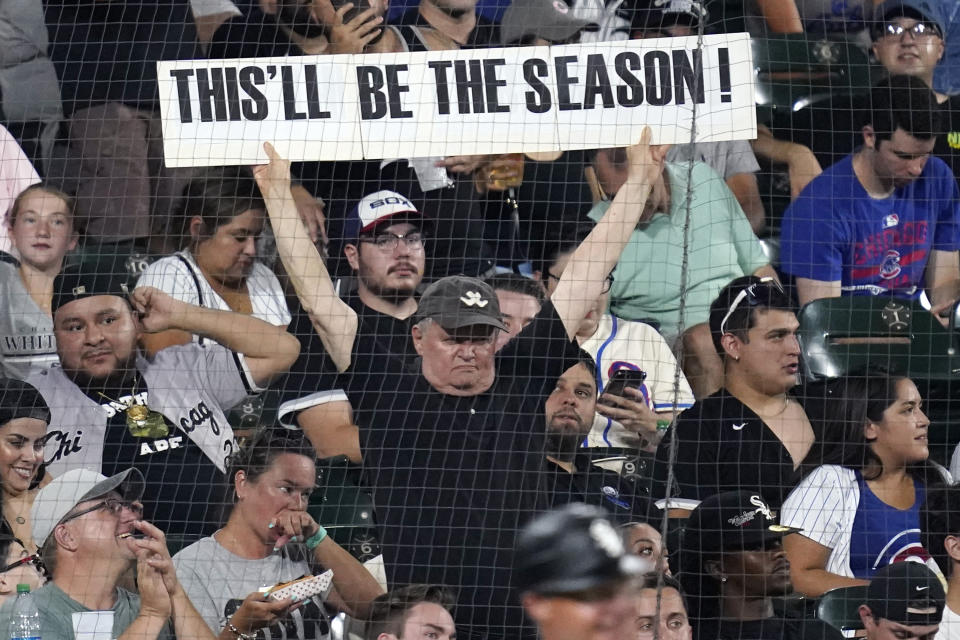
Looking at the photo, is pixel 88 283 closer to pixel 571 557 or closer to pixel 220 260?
pixel 220 260

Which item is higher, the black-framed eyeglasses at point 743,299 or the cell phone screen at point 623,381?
the black-framed eyeglasses at point 743,299

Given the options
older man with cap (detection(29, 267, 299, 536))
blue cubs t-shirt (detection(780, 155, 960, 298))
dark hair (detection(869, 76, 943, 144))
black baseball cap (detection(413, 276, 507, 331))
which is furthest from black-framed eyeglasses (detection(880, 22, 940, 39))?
older man with cap (detection(29, 267, 299, 536))

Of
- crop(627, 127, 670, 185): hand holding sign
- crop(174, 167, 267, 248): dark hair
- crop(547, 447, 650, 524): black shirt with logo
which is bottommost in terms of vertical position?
crop(547, 447, 650, 524): black shirt with logo

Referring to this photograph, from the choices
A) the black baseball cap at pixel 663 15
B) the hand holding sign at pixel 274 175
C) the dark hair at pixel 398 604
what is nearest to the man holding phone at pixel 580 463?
the dark hair at pixel 398 604

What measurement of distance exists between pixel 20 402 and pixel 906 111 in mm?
3960

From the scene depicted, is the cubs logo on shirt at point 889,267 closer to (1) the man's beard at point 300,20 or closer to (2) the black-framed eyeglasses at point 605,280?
(2) the black-framed eyeglasses at point 605,280

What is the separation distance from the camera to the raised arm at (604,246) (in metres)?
5.57

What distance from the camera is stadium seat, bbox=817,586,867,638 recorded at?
200 inches

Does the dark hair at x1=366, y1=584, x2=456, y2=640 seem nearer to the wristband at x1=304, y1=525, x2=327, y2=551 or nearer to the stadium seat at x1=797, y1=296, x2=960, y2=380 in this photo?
the wristband at x1=304, y1=525, x2=327, y2=551

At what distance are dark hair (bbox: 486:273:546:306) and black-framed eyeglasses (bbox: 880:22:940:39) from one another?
197 cm

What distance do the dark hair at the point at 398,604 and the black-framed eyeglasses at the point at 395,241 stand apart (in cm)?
144

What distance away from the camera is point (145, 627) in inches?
201

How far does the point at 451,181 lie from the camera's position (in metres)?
5.94

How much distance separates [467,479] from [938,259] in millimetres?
2241
